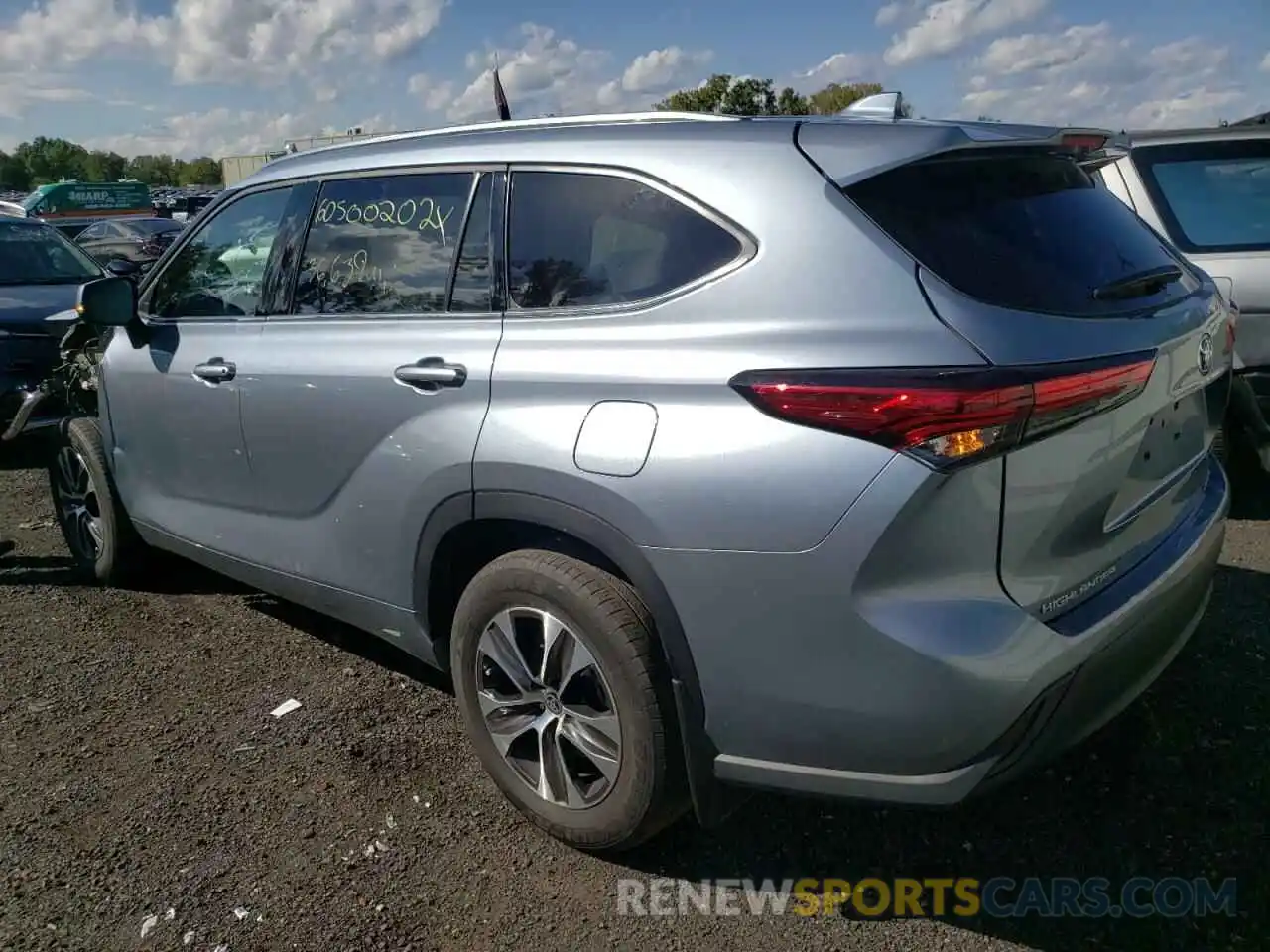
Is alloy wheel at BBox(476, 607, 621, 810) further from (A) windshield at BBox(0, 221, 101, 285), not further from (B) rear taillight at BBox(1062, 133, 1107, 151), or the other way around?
(A) windshield at BBox(0, 221, 101, 285)

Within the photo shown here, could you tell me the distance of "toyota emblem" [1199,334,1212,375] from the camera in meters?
2.57

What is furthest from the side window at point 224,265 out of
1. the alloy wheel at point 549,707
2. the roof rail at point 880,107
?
the roof rail at point 880,107

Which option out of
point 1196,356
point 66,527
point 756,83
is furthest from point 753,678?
point 756,83

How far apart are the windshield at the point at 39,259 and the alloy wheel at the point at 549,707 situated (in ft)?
22.9

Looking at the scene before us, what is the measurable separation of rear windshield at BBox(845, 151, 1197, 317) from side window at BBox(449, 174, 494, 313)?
1.06 m

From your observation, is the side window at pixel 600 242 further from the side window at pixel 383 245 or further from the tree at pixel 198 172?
the tree at pixel 198 172

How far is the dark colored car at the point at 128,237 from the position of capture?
22547mm

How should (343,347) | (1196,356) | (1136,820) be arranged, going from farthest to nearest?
1. (343,347)
2. (1136,820)
3. (1196,356)

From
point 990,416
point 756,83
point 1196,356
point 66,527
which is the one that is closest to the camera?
point 990,416

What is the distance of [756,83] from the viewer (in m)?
20.9

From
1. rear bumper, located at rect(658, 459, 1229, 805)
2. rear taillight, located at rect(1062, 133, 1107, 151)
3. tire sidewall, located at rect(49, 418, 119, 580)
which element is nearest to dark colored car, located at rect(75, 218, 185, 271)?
tire sidewall, located at rect(49, 418, 119, 580)

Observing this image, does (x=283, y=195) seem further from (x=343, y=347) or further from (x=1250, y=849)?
(x=1250, y=849)

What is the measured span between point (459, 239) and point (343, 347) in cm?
50

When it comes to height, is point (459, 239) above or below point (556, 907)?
above
